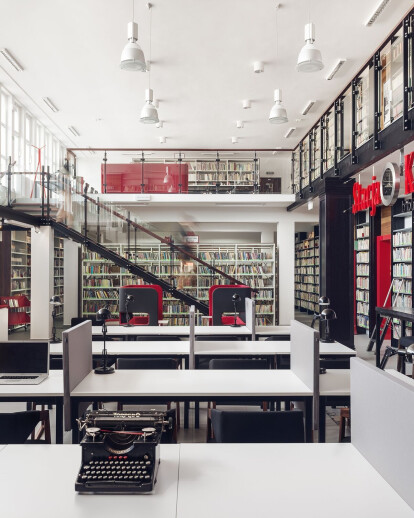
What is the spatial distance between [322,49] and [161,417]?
6180 mm

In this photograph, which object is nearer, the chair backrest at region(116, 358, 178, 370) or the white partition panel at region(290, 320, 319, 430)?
the white partition panel at region(290, 320, 319, 430)

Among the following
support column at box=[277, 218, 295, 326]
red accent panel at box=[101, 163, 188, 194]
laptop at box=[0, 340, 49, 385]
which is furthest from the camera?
support column at box=[277, 218, 295, 326]

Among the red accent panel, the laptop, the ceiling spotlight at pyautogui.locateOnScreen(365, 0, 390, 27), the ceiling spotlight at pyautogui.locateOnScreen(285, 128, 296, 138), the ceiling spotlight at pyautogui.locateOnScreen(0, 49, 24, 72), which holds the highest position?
the ceiling spotlight at pyautogui.locateOnScreen(0, 49, 24, 72)

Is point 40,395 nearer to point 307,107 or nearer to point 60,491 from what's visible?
point 60,491

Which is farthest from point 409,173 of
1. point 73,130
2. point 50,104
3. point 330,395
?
point 73,130

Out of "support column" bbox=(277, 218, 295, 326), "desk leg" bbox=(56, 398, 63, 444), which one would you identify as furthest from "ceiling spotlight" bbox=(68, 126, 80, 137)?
"desk leg" bbox=(56, 398, 63, 444)

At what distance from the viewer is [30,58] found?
23.6 ft

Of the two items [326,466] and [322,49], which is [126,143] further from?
[326,466]

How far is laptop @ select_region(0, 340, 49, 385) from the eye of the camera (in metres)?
3.40

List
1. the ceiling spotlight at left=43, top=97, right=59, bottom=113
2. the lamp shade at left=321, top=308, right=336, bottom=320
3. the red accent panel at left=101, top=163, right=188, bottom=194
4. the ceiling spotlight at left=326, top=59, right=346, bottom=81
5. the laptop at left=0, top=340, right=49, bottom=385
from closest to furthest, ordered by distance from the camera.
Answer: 1. the laptop at left=0, top=340, right=49, bottom=385
2. the lamp shade at left=321, top=308, right=336, bottom=320
3. the ceiling spotlight at left=326, top=59, right=346, bottom=81
4. the ceiling spotlight at left=43, top=97, right=59, bottom=113
5. the red accent panel at left=101, top=163, right=188, bottom=194

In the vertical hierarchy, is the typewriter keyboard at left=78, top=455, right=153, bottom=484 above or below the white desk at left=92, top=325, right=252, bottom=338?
above

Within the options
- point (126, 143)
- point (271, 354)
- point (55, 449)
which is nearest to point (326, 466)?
point (55, 449)

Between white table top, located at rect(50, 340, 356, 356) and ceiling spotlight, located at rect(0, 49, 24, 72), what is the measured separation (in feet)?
15.8

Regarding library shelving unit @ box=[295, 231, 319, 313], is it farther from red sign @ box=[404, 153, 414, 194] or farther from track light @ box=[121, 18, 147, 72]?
track light @ box=[121, 18, 147, 72]
